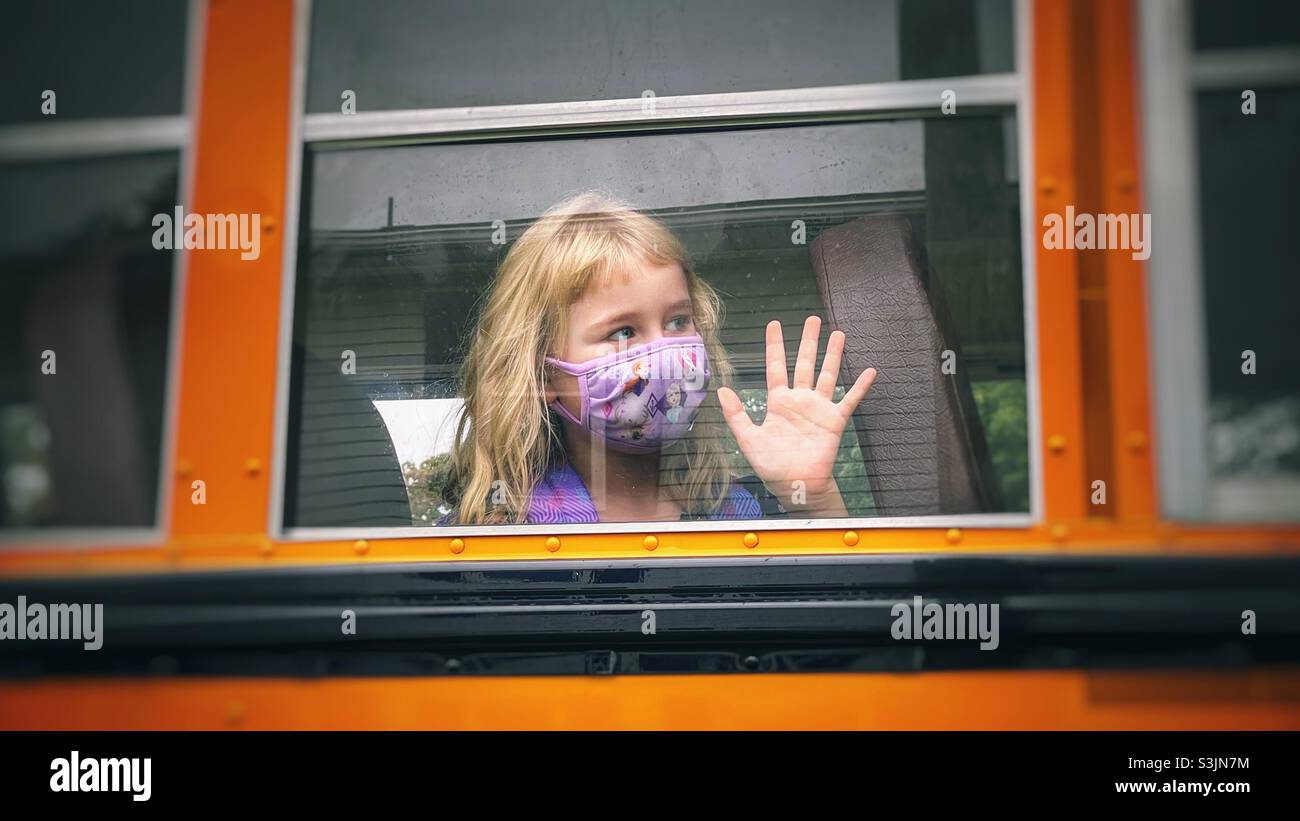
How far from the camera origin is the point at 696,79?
150 cm

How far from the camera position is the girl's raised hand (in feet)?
4.85

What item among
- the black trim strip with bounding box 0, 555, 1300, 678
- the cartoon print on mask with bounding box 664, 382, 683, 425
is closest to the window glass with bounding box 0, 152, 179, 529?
the black trim strip with bounding box 0, 555, 1300, 678

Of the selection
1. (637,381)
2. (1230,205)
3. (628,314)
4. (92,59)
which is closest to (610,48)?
(628,314)

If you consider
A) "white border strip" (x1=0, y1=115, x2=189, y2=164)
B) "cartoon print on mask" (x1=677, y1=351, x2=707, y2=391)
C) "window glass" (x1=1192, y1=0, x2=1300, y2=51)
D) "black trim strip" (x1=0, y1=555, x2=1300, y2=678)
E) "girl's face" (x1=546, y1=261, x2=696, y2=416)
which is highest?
"window glass" (x1=1192, y1=0, x2=1300, y2=51)

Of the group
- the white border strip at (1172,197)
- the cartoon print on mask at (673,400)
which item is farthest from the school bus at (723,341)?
the cartoon print on mask at (673,400)

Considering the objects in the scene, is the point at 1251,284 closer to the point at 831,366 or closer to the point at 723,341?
the point at 831,366

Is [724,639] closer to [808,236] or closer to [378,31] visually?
[808,236]

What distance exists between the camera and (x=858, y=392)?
1.48 metres

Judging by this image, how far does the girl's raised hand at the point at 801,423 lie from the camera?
1479 millimetres

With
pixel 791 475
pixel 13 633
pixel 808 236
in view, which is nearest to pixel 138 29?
pixel 13 633

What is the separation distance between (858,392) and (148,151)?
3.92ft

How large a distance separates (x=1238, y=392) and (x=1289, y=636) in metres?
0.35

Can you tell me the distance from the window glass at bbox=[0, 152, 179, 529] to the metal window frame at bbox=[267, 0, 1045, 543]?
200mm

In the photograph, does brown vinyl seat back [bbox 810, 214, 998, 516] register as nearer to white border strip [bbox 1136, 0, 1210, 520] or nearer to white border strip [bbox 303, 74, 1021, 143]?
white border strip [bbox 303, 74, 1021, 143]
